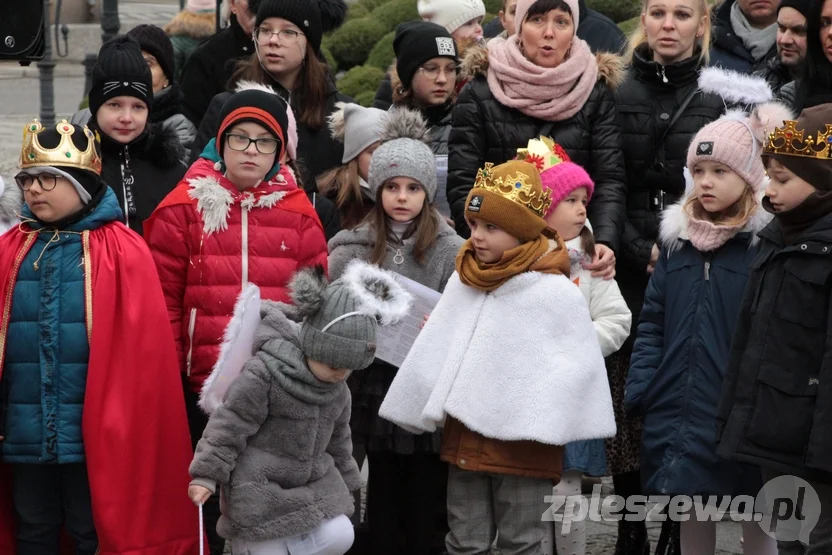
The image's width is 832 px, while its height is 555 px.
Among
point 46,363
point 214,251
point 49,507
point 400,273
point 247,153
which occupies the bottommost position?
point 49,507

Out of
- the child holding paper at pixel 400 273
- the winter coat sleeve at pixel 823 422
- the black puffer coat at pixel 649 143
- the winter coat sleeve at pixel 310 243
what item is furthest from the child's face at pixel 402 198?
the winter coat sleeve at pixel 823 422

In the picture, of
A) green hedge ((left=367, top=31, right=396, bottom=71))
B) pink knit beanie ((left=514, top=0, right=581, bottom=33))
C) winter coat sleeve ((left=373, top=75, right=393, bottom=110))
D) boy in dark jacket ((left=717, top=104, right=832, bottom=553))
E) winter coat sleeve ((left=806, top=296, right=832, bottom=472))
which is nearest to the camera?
winter coat sleeve ((left=806, top=296, right=832, bottom=472))

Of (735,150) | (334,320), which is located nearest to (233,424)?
(334,320)

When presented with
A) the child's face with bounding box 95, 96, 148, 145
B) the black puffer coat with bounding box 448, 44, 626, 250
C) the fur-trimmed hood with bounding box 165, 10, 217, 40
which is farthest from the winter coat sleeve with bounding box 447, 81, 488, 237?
the fur-trimmed hood with bounding box 165, 10, 217, 40

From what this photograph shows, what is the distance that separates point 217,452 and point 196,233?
1242 mm

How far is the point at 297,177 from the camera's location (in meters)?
6.65

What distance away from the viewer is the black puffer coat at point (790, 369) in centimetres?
501

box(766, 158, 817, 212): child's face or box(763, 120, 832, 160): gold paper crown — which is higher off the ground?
box(763, 120, 832, 160): gold paper crown

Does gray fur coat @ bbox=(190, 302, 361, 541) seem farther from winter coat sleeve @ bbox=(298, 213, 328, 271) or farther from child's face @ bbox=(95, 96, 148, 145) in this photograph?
child's face @ bbox=(95, 96, 148, 145)

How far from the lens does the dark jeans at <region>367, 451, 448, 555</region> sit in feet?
21.2

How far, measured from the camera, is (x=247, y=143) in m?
6.16

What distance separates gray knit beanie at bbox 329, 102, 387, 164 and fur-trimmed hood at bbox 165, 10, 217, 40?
12.5ft

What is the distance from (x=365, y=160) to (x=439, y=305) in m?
1.30

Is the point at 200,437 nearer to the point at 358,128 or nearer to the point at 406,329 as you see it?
the point at 406,329
